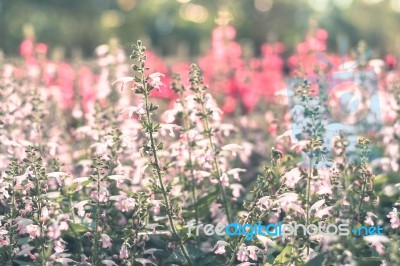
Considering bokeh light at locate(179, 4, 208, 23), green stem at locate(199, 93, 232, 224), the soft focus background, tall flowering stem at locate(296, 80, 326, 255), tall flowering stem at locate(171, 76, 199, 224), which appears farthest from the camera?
bokeh light at locate(179, 4, 208, 23)

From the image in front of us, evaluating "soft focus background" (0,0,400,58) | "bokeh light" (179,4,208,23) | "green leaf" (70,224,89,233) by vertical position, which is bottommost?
"green leaf" (70,224,89,233)

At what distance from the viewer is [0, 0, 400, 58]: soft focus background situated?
44688 mm

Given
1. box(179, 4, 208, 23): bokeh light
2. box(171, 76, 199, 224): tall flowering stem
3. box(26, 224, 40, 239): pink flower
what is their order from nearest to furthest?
box(26, 224, 40, 239): pink flower < box(171, 76, 199, 224): tall flowering stem < box(179, 4, 208, 23): bokeh light

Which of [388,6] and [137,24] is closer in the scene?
[137,24]

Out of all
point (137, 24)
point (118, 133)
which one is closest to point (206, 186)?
point (118, 133)

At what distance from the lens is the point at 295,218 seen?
437 cm

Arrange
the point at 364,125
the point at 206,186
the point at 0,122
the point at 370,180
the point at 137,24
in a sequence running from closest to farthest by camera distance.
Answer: the point at 370,180 → the point at 0,122 → the point at 206,186 → the point at 364,125 → the point at 137,24

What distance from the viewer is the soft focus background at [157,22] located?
44.7 m

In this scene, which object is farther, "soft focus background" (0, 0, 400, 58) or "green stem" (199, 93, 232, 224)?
"soft focus background" (0, 0, 400, 58)

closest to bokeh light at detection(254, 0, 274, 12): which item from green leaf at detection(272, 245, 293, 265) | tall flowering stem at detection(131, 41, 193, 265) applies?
tall flowering stem at detection(131, 41, 193, 265)

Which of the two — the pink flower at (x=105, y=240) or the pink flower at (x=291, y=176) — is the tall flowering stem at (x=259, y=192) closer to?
the pink flower at (x=291, y=176)

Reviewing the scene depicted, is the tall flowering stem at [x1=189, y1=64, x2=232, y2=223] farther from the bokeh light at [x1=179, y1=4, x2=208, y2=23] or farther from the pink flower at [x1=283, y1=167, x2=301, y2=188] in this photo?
the bokeh light at [x1=179, y1=4, x2=208, y2=23]

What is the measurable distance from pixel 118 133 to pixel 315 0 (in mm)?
58855

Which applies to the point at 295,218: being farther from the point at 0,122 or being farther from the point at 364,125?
the point at 364,125
